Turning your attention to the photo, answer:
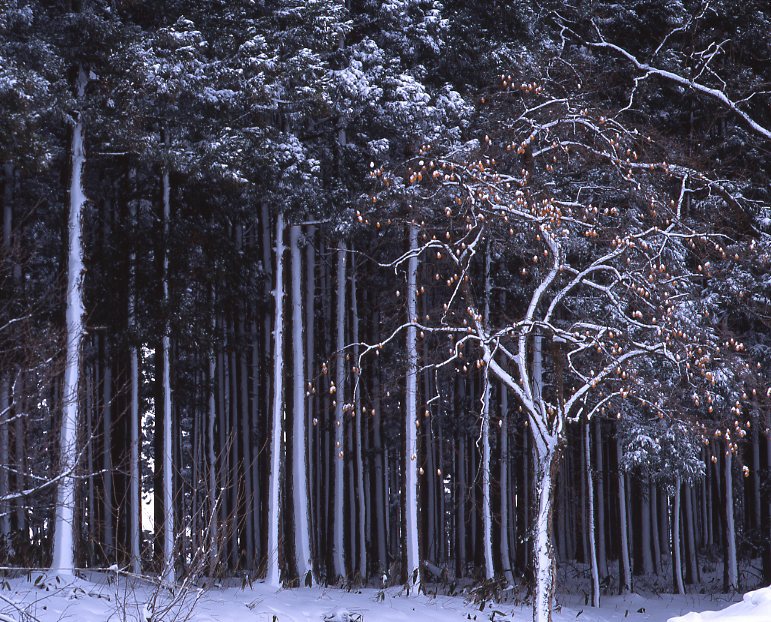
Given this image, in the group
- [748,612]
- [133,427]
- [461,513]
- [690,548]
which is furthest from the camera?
[690,548]

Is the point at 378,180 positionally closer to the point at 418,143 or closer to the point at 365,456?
the point at 418,143

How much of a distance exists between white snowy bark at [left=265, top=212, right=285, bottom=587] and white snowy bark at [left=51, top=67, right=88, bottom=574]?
340cm

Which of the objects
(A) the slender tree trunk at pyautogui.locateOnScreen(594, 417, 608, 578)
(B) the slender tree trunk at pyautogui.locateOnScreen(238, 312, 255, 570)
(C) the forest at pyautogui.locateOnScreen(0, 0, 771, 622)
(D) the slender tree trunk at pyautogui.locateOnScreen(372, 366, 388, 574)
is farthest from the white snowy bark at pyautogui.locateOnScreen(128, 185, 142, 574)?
(A) the slender tree trunk at pyautogui.locateOnScreen(594, 417, 608, 578)

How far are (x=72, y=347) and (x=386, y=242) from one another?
7129 millimetres

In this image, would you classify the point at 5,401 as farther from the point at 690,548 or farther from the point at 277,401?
the point at 690,548

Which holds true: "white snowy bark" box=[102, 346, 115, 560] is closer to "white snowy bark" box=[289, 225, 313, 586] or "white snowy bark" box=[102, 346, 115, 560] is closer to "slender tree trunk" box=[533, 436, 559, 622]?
"white snowy bark" box=[289, 225, 313, 586]

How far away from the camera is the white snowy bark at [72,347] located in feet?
45.2

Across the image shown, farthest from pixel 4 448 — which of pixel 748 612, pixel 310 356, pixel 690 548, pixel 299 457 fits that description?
pixel 690 548

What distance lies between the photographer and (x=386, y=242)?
18719 mm

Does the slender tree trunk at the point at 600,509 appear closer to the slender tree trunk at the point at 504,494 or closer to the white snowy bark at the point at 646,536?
the white snowy bark at the point at 646,536

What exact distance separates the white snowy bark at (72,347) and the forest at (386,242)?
45 mm

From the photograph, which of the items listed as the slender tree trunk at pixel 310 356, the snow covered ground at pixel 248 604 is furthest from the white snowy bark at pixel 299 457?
the slender tree trunk at pixel 310 356

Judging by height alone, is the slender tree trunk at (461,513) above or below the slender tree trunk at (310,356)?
below

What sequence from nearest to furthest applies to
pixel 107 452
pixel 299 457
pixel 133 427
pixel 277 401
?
1. pixel 277 401
2. pixel 299 457
3. pixel 133 427
4. pixel 107 452
